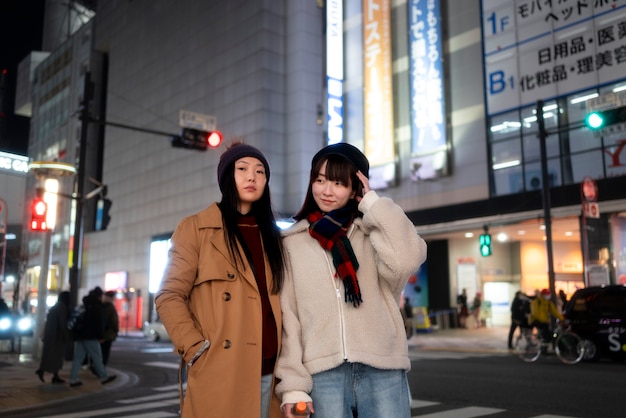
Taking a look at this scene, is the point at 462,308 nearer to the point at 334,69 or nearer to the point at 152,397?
the point at 334,69

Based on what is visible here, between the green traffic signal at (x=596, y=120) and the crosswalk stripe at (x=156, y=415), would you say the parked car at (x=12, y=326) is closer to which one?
the crosswalk stripe at (x=156, y=415)

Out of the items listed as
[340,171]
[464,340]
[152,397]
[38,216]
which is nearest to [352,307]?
[340,171]

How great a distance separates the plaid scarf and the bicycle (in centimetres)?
1417

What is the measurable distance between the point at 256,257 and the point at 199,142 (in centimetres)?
1448

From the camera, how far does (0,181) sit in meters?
12.0

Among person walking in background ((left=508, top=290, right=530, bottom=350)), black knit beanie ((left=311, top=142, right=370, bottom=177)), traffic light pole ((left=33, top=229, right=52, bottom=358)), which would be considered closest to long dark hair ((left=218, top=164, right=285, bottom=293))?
black knit beanie ((left=311, top=142, right=370, bottom=177))

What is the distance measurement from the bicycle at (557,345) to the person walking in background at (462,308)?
42.9 ft

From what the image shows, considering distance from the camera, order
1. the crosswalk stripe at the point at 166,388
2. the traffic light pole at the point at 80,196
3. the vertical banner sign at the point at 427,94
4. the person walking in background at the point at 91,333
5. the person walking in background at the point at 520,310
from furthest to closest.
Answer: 1. the vertical banner sign at the point at 427,94
2. the person walking in background at the point at 520,310
3. the traffic light pole at the point at 80,196
4. the person walking in background at the point at 91,333
5. the crosswalk stripe at the point at 166,388

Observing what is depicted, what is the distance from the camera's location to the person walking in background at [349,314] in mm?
2787

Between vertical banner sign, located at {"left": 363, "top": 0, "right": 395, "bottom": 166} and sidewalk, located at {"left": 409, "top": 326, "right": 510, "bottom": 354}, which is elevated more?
vertical banner sign, located at {"left": 363, "top": 0, "right": 395, "bottom": 166}

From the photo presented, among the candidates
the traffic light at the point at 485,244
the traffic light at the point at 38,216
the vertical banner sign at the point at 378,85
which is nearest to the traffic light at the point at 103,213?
the traffic light at the point at 38,216

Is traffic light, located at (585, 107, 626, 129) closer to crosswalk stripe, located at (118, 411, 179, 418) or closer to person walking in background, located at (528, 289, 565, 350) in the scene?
person walking in background, located at (528, 289, 565, 350)

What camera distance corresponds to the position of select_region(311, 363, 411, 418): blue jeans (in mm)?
2779

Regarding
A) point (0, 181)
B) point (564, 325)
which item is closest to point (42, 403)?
point (0, 181)
